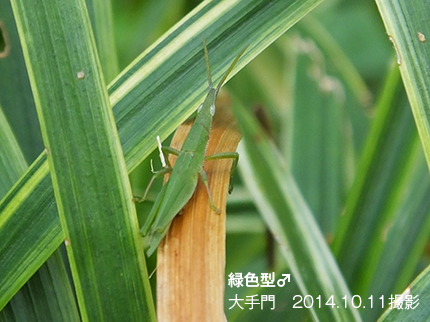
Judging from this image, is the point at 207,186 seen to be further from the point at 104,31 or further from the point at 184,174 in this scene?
the point at 104,31

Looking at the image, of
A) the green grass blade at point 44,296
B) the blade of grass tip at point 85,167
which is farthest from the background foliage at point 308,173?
the blade of grass tip at point 85,167

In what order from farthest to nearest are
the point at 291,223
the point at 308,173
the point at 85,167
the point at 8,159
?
the point at 308,173 → the point at 291,223 → the point at 8,159 → the point at 85,167

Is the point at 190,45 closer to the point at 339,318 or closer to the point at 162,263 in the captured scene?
the point at 162,263

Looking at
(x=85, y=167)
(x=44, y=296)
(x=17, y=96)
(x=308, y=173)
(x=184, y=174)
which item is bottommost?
(x=44, y=296)

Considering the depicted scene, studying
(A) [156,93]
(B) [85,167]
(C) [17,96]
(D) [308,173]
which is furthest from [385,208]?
(C) [17,96]

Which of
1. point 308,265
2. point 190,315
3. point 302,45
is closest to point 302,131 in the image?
point 302,45

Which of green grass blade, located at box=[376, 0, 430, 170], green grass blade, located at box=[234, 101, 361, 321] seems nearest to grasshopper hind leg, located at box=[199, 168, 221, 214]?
green grass blade, located at box=[234, 101, 361, 321]
